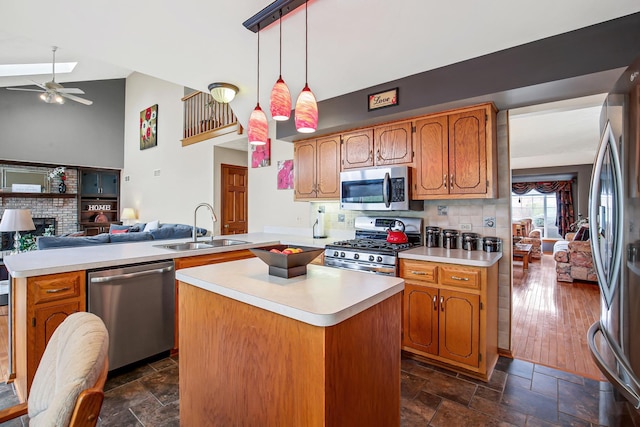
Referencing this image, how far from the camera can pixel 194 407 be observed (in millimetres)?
1636

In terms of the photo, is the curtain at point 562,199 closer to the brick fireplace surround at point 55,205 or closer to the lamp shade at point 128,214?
the lamp shade at point 128,214

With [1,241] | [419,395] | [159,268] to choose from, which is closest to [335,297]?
[419,395]

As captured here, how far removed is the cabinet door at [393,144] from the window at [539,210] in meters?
9.84

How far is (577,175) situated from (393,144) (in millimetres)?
9083

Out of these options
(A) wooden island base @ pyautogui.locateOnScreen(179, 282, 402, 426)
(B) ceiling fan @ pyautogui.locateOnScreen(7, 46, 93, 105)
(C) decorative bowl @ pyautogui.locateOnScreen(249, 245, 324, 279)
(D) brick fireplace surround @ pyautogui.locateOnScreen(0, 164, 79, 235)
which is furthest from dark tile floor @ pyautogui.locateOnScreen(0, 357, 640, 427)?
(D) brick fireplace surround @ pyautogui.locateOnScreen(0, 164, 79, 235)

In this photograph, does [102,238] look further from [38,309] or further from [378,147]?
[378,147]

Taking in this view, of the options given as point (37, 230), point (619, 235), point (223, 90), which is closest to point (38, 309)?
point (223, 90)

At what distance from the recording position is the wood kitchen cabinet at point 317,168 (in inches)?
140

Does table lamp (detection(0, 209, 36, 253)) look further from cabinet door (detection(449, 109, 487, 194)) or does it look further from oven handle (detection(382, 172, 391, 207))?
cabinet door (detection(449, 109, 487, 194))

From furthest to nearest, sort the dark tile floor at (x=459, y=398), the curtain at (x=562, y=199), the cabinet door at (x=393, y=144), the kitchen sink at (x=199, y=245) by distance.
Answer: the curtain at (x=562, y=199), the kitchen sink at (x=199, y=245), the cabinet door at (x=393, y=144), the dark tile floor at (x=459, y=398)

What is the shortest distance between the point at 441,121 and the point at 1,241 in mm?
9525

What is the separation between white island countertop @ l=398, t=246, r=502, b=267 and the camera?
2367mm

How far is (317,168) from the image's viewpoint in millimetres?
3727

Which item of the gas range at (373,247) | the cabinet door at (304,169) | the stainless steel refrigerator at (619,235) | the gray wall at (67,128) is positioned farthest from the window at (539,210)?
the gray wall at (67,128)
